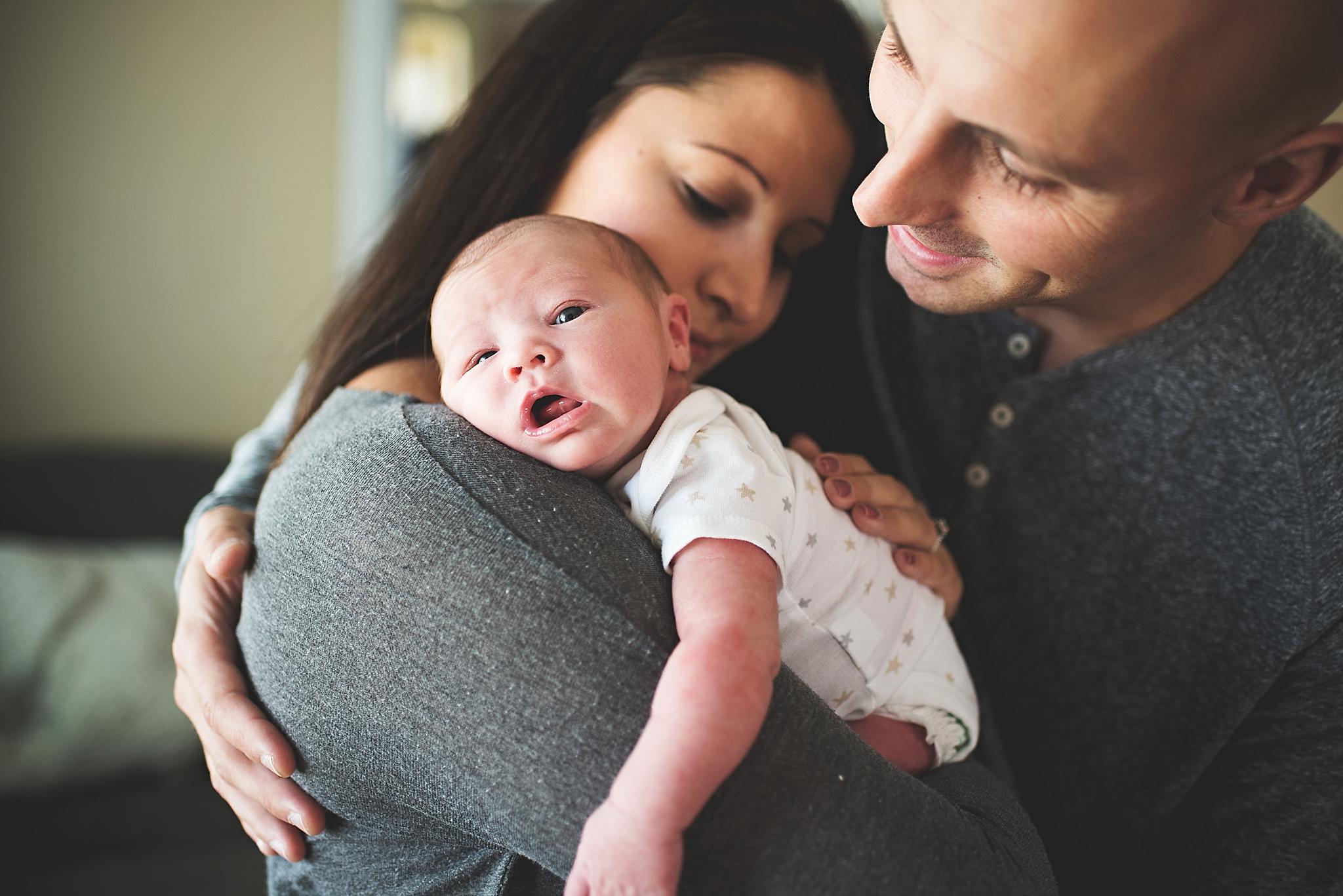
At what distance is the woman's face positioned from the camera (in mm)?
1297

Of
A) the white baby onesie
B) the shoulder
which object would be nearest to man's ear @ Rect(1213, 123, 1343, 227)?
the shoulder

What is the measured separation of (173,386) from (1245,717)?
12.3 ft

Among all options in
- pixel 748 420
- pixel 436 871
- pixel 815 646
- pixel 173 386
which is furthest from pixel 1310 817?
pixel 173 386

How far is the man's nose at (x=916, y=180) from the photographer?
3.00 feet

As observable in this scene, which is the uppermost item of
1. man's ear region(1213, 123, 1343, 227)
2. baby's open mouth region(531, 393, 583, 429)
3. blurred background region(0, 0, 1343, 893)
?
man's ear region(1213, 123, 1343, 227)

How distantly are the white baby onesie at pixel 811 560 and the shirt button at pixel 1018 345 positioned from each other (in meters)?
0.45

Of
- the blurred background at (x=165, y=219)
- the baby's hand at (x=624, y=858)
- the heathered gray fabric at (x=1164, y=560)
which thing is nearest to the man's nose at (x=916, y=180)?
the heathered gray fabric at (x=1164, y=560)

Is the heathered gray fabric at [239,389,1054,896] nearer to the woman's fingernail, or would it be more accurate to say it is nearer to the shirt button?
the woman's fingernail

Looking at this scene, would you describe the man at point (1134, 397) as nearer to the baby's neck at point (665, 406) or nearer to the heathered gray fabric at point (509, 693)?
the baby's neck at point (665, 406)

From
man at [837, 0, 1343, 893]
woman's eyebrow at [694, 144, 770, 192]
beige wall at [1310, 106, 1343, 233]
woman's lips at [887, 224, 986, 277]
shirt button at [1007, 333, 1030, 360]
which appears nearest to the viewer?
man at [837, 0, 1343, 893]

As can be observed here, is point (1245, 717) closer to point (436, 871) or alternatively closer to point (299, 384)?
point (436, 871)

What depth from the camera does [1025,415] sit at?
1418 mm

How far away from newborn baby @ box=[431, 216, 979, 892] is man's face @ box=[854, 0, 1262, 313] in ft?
0.97

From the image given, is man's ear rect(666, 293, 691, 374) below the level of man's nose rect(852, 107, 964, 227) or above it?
below
